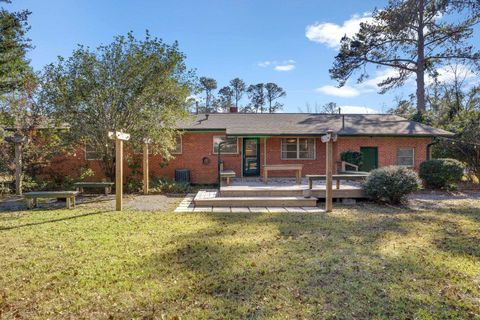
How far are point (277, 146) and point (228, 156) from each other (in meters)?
2.55

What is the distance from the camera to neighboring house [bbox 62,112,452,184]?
48.9ft

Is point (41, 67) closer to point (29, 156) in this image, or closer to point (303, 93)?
point (29, 156)

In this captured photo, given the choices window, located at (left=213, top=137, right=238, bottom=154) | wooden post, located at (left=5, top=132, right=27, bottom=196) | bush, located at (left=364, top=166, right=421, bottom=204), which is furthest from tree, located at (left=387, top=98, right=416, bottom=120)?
wooden post, located at (left=5, top=132, right=27, bottom=196)

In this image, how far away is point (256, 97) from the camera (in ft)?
170

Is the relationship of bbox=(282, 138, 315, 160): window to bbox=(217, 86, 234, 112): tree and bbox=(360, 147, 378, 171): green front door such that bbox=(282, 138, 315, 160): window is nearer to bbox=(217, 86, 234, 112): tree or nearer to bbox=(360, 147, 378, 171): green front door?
bbox=(360, 147, 378, 171): green front door

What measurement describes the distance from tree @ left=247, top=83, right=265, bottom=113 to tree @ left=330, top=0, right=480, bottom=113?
94.0 ft

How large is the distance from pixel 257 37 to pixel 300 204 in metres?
13.9

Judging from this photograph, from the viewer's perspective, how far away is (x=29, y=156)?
1259 centimetres

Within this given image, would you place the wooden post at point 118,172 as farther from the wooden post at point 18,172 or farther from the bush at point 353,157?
the bush at point 353,157

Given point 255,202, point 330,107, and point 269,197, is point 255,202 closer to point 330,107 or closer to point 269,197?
point 269,197

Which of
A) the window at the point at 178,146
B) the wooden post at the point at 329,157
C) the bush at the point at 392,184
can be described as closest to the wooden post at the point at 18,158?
the window at the point at 178,146

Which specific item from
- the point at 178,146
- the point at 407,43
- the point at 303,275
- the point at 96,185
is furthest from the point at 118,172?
the point at 407,43

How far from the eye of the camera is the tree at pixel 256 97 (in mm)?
51344

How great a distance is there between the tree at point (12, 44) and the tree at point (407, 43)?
18934 millimetres
